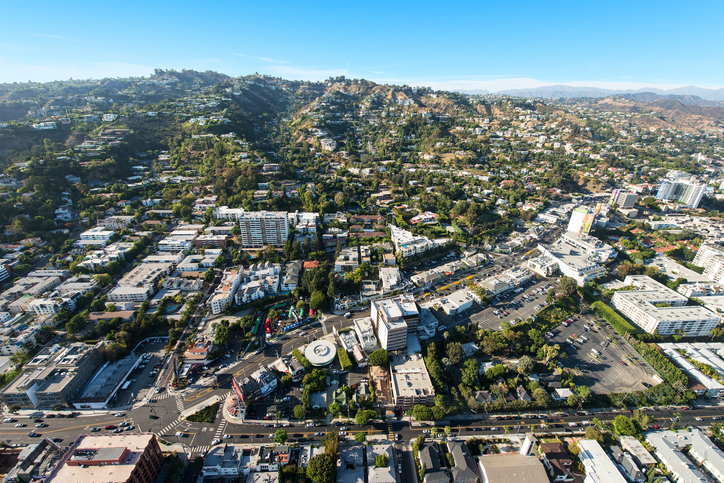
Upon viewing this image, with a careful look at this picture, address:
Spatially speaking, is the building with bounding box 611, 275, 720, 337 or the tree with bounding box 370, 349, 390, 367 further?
the building with bounding box 611, 275, 720, 337

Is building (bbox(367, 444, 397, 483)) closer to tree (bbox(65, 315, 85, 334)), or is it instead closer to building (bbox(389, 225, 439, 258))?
building (bbox(389, 225, 439, 258))

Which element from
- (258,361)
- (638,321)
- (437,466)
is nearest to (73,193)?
(258,361)

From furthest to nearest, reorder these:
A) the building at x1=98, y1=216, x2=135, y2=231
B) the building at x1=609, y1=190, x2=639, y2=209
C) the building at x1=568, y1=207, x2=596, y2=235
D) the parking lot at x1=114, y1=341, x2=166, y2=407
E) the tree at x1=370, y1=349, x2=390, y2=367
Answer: the building at x1=609, y1=190, x2=639, y2=209, the building at x1=568, y1=207, x2=596, y2=235, the building at x1=98, y1=216, x2=135, y2=231, the tree at x1=370, y1=349, x2=390, y2=367, the parking lot at x1=114, y1=341, x2=166, y2=407

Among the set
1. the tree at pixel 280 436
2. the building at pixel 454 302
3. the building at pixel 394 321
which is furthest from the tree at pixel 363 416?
the building at pixel 454 302

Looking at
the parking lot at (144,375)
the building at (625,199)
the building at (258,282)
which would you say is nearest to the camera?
the parking lot at (144,375)

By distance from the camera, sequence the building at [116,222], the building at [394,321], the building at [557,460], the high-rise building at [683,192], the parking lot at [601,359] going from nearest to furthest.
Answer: the building at [557,460] < the parking lot at [601,359] < the building at [394,321] < the building at [116,222] < the high-rise building at [683,192]

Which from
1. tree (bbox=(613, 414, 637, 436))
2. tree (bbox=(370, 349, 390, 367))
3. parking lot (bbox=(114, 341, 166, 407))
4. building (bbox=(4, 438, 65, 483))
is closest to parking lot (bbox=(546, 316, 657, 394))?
tree (bbox=(613, 414, 637, 436))

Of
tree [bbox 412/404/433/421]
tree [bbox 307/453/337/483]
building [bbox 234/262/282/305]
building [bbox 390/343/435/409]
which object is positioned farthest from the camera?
building [bbox 234/262/282/305]

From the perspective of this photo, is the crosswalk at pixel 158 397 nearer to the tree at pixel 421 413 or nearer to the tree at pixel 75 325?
the tree at pixel 75 325
